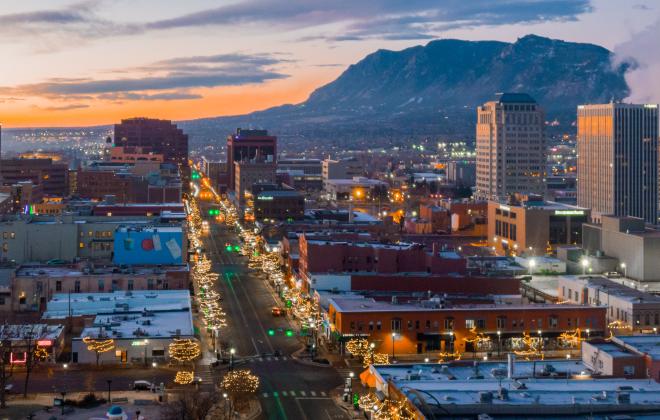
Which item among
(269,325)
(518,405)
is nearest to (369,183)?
(269,325)

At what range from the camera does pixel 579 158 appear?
Result: 104000mm

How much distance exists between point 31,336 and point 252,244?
138 feet

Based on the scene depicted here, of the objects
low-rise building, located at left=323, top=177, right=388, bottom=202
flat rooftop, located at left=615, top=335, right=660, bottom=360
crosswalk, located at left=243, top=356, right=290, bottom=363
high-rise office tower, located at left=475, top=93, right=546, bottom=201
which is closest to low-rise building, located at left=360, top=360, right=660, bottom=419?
flat rooftop, located at left=615, top=335, right=660, bottom=360

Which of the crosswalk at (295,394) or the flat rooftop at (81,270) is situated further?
the flat rooftop at (81,270)

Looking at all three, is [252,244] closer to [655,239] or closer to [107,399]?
[655,239]

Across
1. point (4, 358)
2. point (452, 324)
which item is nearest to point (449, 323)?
point (452, 324)

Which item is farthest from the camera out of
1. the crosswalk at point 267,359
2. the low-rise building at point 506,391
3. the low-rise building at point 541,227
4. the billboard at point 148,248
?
the low-rise building at point 541,227

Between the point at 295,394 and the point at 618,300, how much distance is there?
67.2 feet

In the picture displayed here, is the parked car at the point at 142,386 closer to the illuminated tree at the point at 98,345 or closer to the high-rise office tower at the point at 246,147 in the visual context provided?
the illuminated tree at the point at 98,345

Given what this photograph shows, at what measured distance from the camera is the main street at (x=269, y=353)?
34375mm

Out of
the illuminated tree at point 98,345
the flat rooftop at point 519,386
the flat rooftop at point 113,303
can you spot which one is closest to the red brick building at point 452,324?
the flat rooftop at point 113,303

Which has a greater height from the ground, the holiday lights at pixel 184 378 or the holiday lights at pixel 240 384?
the holiday lights at pixel 240 384

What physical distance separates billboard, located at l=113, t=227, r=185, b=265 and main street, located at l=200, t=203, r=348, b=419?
3457 millimetres

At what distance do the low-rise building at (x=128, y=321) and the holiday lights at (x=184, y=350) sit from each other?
51.7 inches
